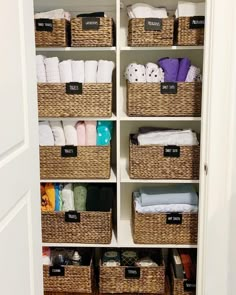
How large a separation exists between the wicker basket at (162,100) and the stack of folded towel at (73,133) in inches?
8.2

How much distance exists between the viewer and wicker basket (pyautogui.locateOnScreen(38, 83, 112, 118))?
2.03 metres

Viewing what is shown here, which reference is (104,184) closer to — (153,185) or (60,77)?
(153,185)

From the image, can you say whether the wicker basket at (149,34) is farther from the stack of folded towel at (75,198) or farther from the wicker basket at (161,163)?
the stack of folded towel at (75,198)

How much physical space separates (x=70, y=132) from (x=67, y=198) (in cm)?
39

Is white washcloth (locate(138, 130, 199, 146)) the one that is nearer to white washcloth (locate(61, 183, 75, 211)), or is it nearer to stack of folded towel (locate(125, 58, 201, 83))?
stack of folded towel (locate(125, 58, 201, 83))

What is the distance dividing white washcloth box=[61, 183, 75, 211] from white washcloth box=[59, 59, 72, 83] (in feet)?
1.99

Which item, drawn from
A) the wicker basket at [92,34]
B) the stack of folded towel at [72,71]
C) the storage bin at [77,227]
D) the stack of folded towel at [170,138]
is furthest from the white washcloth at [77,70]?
the storage bin at [77,227]

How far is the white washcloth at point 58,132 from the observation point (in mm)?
2109

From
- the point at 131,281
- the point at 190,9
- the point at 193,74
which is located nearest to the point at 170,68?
the point at 193,74

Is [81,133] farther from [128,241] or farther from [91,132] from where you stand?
[128,241]

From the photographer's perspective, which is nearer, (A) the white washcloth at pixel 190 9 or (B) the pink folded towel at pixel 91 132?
(A) the white washcloth at pixel 190 9
